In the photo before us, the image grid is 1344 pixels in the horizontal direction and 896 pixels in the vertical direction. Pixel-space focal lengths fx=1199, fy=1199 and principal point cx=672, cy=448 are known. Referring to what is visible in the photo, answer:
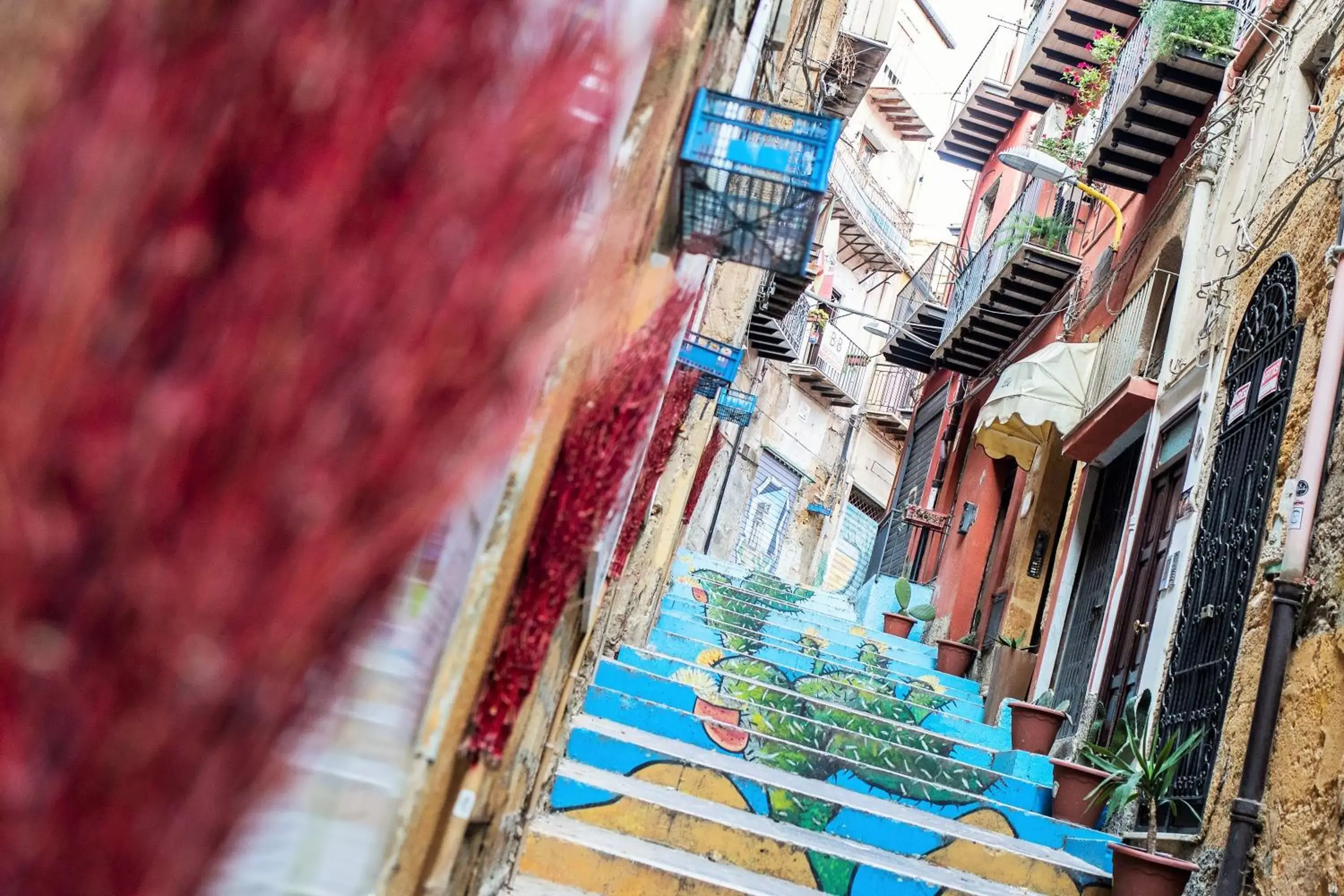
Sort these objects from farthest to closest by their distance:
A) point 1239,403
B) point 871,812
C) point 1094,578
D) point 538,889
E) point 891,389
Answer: point 891,389 < point 1094,578 < point 1239,403 < point 871,812 < point 538,889

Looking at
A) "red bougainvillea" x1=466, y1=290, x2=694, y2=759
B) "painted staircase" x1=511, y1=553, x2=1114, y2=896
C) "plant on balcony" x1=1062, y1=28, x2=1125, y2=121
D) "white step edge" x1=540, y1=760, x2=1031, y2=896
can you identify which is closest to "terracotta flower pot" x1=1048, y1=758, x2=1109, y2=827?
"painted staircase" x1=511, y1=553, x2=1114, y2=896

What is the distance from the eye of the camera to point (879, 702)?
918 cm

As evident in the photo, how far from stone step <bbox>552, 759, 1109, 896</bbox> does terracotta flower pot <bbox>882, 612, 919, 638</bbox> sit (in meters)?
6.98

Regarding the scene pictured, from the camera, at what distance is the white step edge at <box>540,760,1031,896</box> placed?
5598 millimetres

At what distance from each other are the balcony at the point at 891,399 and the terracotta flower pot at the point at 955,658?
18257 millimetres

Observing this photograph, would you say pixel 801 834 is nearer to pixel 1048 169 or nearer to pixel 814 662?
pixel 814 662

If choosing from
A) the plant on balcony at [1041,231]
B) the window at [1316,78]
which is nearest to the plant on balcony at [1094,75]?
the plant on balcony at [1041,231]

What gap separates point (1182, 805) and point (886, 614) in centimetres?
812

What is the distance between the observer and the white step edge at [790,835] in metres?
5.60

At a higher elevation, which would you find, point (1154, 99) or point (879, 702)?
point (1154, 99)

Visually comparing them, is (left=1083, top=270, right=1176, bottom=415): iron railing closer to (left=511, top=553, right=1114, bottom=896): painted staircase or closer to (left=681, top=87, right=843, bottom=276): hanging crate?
(left=511, top=553, right=1114, bottom=896): painted staircase

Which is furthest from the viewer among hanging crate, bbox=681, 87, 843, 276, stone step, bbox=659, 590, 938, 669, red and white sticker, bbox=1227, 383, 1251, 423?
stone step, bbox=659, 590, 938, 669

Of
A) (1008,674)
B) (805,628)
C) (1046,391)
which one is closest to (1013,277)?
(1046,391)

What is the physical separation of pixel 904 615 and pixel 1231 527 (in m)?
7.81
